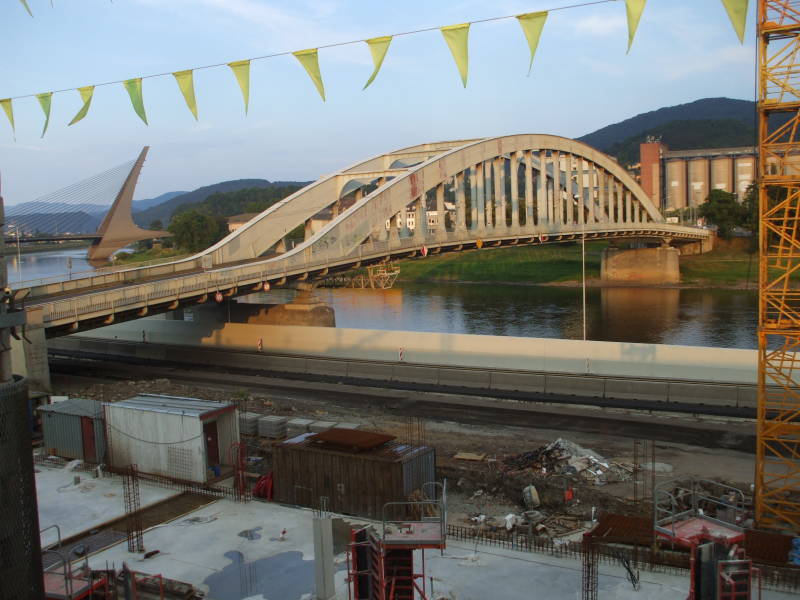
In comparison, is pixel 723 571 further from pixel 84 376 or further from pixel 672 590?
pixel 84 376

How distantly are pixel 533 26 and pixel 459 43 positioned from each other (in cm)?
136

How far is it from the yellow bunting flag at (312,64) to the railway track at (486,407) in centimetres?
1089

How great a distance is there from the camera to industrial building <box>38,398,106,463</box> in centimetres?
1653

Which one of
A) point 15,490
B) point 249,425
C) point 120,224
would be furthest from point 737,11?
point 120,224

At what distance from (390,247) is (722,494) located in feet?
77.5

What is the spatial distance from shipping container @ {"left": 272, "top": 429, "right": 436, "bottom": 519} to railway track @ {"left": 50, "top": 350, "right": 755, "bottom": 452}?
314 inches

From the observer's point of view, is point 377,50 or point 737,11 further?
point 377,50

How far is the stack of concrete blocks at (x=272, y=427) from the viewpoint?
19341 millimetres

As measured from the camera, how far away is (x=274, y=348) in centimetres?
3425

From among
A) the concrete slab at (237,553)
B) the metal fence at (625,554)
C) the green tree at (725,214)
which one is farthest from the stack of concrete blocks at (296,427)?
the green tree at (725,214)

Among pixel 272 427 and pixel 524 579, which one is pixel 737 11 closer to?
pixel 524 579

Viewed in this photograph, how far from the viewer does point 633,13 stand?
1197 centimetres

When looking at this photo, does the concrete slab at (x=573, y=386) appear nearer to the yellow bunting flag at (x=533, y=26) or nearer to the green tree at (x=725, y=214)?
the yellow bunting flag at (x=533, y=26)

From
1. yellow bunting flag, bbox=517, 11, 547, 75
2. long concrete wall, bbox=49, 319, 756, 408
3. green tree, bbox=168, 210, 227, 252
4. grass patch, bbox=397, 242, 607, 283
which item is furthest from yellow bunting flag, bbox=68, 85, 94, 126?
green tree, bbox=168, 210, 227, 252
